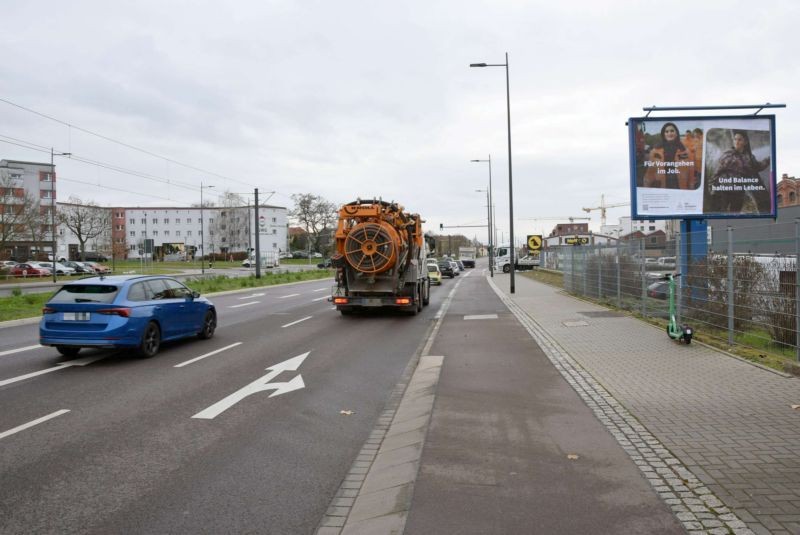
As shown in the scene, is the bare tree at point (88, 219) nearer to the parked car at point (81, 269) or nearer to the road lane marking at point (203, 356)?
the parked car at point (81, 269)

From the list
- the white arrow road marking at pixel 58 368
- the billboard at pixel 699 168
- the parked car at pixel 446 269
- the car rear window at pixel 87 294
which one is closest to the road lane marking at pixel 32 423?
the white arrow road marking at pixel 58 368

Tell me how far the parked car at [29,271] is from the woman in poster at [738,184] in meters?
49.5

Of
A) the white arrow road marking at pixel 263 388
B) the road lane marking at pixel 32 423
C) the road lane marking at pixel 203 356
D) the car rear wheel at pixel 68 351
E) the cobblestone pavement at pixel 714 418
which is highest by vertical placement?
the car rear wheel at pixel 68 351

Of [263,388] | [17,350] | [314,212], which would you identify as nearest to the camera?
[263,388]

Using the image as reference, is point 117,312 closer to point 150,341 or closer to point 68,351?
point 150,341

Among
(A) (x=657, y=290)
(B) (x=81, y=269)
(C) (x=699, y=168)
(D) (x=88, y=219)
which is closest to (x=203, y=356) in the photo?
(A) (x=657, y=290)

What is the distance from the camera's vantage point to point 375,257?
16984mm

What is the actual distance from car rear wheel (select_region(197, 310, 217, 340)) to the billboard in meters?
11.9

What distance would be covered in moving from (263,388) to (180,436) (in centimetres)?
220

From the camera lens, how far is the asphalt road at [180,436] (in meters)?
4.10

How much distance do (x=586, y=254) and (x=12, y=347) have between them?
17.4 m

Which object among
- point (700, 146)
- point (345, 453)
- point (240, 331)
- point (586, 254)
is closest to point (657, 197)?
point (700, 146)

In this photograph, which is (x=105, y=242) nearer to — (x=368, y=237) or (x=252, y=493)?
(x=368, y=237)

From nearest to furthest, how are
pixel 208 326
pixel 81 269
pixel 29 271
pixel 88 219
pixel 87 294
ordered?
1. pixel 87 294
2. pixel 208 326
3. pixel 29 271
4. pixel 81 269
5. pixel 88 219
